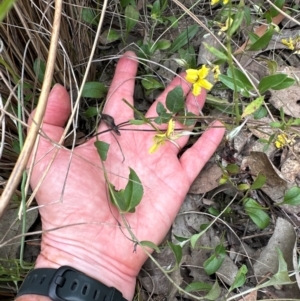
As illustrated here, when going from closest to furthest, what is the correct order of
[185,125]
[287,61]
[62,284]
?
[62,284]
[185,125]
[287,61]

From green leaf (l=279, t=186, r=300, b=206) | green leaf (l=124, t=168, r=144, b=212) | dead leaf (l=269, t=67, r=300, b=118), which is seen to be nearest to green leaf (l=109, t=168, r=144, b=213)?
green leaf (l=124, t=168, r=144, b=212)

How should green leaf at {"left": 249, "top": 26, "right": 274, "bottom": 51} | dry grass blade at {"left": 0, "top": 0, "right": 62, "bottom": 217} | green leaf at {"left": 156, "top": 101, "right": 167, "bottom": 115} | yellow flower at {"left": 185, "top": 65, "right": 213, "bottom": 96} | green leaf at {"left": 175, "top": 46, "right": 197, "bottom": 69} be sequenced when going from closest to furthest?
dry grass blade at {"left": 0, "top": 0, "right": 62, "bottom": 217} → yellow flower at {"left": 185, "top": 65, "right": 213, "bottom": 96} → green leaf at {"left": 249, "top": 26, "right": 274, "bottom": 51} → green leaf at {"left": 156, "top": 101, "right": 167, "bottom": 115} → green leaf at {"left": 175, "top": 46, "right": 197, "bottom": 69}

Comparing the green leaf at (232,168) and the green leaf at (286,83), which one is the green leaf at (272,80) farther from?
the green leaf at (232,168)

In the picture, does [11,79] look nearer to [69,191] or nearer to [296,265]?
[69,191]

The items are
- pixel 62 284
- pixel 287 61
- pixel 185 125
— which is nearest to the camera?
pixel 62 284

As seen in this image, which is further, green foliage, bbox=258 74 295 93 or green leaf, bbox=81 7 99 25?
green leaf, bbox=81 7 99 25

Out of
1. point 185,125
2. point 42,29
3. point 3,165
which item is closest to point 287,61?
point 185,125

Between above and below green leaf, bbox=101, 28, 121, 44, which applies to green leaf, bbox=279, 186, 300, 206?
below

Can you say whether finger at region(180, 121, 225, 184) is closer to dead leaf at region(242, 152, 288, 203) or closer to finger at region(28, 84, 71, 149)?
dead leaf at region(242, 152, 288, 203)

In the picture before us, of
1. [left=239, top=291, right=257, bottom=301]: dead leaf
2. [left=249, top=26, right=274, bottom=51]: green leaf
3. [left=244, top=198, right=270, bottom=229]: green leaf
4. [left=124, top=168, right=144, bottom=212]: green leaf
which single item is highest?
[left=249, top=26, right=274, bottom=51]: green leaf
